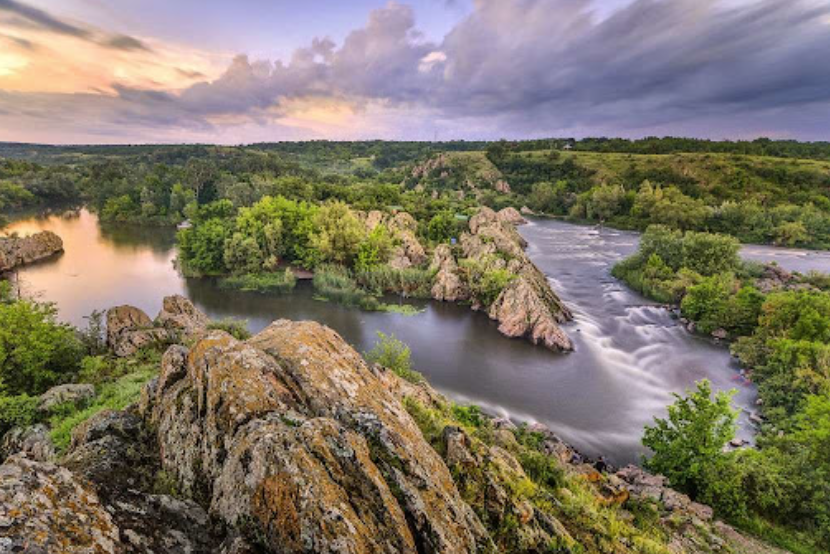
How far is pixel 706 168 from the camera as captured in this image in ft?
362

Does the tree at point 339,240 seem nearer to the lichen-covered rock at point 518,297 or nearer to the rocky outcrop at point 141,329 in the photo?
the lichen-covered rock at point 518,297

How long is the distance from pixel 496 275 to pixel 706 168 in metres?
104

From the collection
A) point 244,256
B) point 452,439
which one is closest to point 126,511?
point 452,439

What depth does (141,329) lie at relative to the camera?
23062 mm

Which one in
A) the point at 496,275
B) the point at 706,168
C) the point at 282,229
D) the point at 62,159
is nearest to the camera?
the point at 496,275

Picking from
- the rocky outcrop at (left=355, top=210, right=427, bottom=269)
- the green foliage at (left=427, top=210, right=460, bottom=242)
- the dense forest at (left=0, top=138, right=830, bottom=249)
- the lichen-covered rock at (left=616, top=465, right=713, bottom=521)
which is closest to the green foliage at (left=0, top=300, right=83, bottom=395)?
the lichen-covered rock at (left=616, top=465, right=713, bottom=521)

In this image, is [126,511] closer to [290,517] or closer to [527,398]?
[290,517]

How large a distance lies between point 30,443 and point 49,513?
1100cm

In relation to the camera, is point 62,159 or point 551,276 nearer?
point 551,276

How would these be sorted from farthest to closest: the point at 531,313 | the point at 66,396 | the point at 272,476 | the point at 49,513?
the point at 531,313 < the point at 66,396 < the point at 272,476 < the point at 49,513

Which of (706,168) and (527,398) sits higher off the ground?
(706,168)

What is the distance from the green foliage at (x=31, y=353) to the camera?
60.2ft

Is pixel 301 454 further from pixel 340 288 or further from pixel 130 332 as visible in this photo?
pixel 340 288

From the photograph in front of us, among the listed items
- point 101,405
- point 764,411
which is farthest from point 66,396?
point 764,411
